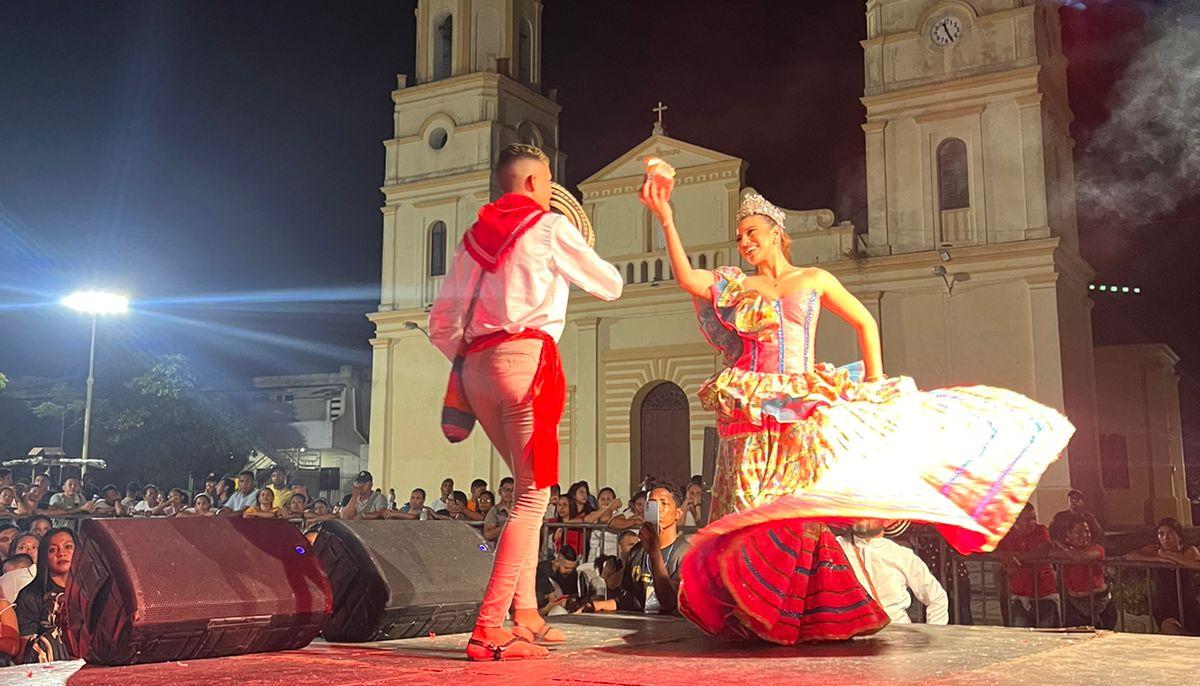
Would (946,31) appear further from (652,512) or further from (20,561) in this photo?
(20,561)

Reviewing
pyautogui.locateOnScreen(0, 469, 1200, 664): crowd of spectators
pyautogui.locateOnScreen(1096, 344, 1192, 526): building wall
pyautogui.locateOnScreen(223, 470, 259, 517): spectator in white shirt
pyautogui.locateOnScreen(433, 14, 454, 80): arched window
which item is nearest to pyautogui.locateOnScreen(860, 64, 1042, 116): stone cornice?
pyautogui.locateOnScreen(1096, 344, 1192, 526): building wall

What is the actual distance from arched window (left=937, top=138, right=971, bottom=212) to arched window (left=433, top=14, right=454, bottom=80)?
1113 cm

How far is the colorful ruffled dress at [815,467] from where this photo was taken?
12.4 feet

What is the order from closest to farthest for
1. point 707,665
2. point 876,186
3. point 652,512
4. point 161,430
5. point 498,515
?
point 707,665 < point 652,512 < point 498,515 < point 876,186 < point 161,430

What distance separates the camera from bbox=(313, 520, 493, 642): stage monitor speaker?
4.40m

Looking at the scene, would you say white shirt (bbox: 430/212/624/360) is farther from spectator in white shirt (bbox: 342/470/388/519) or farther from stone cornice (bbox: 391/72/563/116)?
stone cornice (bbox: 391/72/563/116)

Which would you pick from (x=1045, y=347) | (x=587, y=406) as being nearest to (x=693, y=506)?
(x=1045, y=347)

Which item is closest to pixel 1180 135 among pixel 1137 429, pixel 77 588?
pixel 1137 429

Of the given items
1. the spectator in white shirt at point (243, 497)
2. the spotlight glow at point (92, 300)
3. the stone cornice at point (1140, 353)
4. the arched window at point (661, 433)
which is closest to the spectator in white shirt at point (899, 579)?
the spectator in white shirt at point (243, 497)

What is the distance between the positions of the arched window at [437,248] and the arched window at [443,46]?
3499 mm

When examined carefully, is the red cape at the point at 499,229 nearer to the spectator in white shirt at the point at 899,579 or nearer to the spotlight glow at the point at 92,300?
the spectator in white shirt at the point at 899,579

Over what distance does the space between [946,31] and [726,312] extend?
16722mm

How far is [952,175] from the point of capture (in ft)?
63.1

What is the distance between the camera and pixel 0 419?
115 feet
